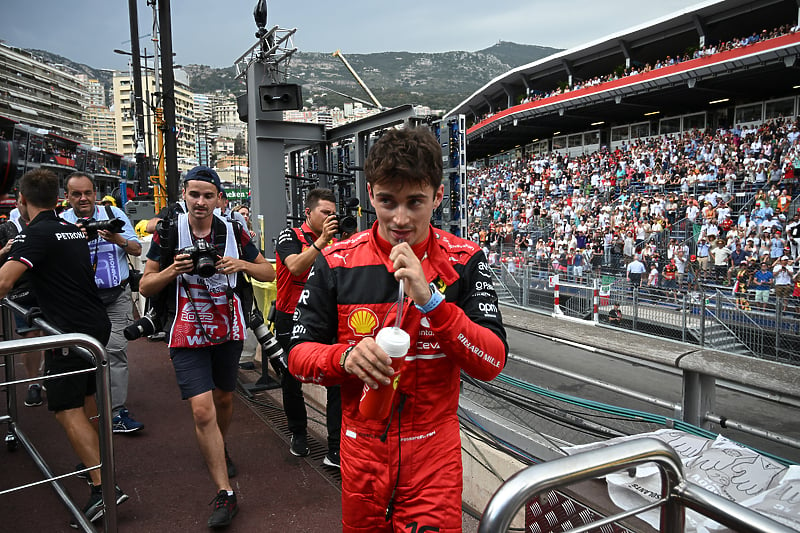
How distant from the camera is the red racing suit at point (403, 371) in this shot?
179 cm

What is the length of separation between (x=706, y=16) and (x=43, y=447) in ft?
97.2

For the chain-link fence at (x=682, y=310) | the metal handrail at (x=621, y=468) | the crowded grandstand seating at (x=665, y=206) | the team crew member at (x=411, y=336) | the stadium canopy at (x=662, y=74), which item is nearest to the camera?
→ the metal handrail at (x=621, y=468)

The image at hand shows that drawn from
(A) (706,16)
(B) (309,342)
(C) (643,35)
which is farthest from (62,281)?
(C) (643,35)

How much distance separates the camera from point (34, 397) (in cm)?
523

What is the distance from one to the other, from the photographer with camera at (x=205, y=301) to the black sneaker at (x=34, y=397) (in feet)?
8.63

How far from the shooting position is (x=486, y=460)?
3336 millimetres

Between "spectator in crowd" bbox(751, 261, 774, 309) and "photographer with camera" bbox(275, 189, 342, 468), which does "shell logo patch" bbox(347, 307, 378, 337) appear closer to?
"photographer with camera" bbox(275, 189, 342, 468)

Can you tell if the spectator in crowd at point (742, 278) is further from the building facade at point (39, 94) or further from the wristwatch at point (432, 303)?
the building facade at point (39, 94)

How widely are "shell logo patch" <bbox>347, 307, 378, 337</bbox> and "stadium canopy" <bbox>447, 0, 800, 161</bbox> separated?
22.8 m

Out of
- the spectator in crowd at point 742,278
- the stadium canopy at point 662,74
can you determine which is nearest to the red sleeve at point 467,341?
the spectator in crowd at point 742,278

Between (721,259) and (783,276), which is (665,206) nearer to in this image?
(721,259)

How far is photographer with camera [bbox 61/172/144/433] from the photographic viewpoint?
459 cm

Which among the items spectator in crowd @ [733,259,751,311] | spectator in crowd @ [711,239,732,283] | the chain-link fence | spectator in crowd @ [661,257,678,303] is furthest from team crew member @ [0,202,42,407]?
spectator in crowd @ [711,239,732,283]

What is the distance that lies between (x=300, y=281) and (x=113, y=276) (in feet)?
6.40
